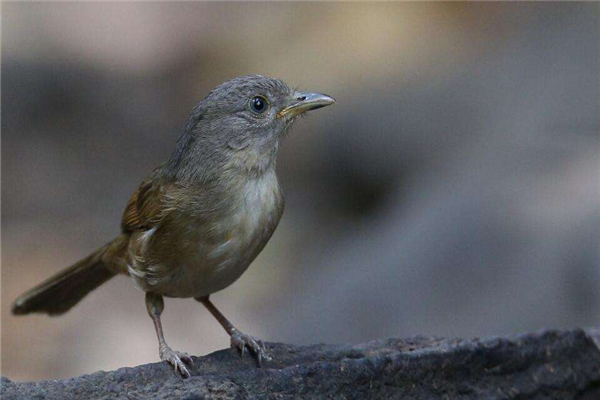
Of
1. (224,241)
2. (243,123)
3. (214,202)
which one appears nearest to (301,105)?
(243,123)

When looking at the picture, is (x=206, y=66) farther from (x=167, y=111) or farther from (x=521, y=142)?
(x=521, y=142)

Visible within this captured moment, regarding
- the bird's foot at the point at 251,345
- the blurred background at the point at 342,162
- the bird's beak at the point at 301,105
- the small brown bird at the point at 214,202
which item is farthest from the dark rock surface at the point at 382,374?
the blurred background at the point at 342,162

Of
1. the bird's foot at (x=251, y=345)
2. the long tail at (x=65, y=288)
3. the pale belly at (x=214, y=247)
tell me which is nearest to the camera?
the pale belly at (x=214, y=247)

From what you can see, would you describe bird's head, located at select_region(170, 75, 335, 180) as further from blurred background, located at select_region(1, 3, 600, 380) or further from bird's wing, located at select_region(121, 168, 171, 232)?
blurred background, located at select_region(1, 3, 600, 380)

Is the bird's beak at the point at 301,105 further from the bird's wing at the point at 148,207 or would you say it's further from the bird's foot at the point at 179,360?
the bird's foot at the point at 179,360

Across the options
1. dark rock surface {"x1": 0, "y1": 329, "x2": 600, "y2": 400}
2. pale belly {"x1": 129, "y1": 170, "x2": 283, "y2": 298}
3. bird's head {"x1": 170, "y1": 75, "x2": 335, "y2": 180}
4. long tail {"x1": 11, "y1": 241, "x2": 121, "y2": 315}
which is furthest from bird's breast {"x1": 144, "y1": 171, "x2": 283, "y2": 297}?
long tail {"x1": 11, "y1": 241, "x2": 121, "y2": 315}

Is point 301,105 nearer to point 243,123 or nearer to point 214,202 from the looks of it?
point 243,123

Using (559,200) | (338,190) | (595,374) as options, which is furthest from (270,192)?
(338,190)

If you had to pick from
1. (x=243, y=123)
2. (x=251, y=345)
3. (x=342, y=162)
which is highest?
(x=243, y=123)
